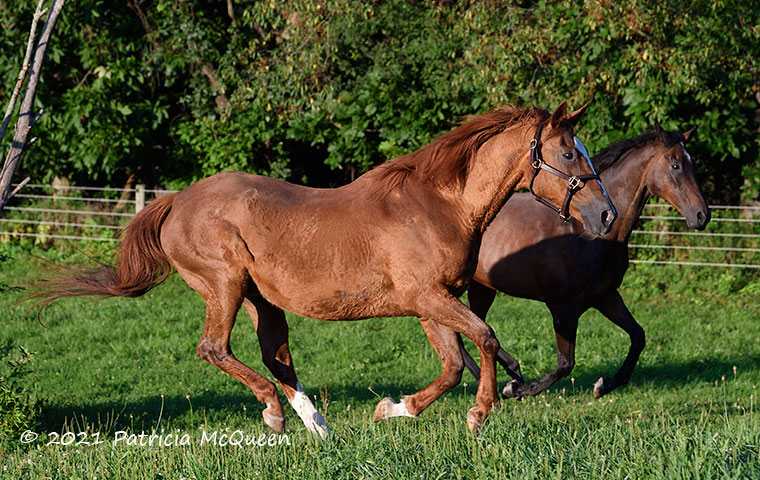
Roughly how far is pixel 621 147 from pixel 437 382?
3.36 metres

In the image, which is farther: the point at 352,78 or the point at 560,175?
the point at 352,78

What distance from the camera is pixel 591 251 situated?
7.26 m

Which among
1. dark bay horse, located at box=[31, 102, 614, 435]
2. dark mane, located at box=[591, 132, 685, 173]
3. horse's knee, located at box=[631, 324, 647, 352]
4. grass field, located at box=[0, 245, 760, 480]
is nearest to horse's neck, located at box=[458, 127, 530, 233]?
dark bay horse, located at box=[31, 102, 614, 435]

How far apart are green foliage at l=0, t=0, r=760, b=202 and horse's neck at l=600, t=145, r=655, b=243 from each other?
4650 mm

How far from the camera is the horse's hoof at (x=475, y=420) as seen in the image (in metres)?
4.99

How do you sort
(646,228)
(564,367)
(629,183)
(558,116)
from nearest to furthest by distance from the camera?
(558,116), (564,367), (629,183), (646,228)

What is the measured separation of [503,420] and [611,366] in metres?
4.17

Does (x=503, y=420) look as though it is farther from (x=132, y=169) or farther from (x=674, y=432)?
(x=132, y=169)

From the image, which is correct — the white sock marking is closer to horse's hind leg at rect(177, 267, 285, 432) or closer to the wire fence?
horse's hind leg at rect(177, 267, 285, 432)

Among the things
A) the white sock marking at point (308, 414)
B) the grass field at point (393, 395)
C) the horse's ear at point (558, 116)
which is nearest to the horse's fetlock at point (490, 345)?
the grass field at point (393, 395)

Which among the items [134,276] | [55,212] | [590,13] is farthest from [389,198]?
[55,212]

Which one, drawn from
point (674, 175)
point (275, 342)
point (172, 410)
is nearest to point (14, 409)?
point (172, 410)

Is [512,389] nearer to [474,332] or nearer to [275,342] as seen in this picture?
[275,342]

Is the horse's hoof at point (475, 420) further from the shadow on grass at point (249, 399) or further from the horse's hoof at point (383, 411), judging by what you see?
the shadow on grass at point (249, 399)
